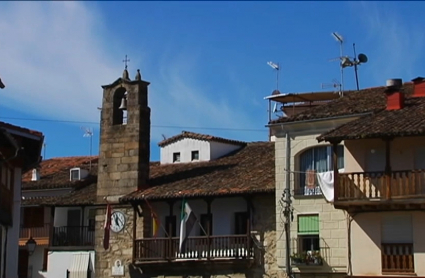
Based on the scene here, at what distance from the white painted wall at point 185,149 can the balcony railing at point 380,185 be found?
12883 mm

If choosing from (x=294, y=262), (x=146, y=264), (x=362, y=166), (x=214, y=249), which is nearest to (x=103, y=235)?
(x=146, y=264)

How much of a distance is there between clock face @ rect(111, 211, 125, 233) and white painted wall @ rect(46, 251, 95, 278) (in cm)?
230

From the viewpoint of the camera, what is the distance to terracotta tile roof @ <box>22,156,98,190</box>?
48719mm

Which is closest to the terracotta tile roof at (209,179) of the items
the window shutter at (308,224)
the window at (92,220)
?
the window at (92,220)

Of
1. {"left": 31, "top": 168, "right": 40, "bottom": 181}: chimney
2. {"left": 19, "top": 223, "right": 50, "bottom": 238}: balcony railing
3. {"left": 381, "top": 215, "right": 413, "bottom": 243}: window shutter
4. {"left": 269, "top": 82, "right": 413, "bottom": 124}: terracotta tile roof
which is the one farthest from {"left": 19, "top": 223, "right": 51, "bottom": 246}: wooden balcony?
{"left": 381, "top": 215, "right": 413, "bottom": 243}: window shutter

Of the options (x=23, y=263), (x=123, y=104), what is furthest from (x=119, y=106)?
(x=23, y=263)

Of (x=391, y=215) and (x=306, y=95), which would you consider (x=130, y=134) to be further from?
(x=391, y=215)

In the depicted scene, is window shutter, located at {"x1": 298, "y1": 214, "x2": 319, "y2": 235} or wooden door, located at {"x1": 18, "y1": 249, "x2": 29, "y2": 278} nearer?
window shutter, located at {"x1": 298, "y1": 214, "x2": 319, "y2": 235}

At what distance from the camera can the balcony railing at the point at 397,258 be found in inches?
1300

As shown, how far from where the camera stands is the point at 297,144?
37.5 m

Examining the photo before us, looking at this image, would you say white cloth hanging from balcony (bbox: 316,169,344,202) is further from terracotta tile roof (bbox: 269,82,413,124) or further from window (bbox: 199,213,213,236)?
window (bbox: 199,213,213,236)

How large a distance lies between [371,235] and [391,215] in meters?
1.04

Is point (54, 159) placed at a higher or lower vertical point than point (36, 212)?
higher

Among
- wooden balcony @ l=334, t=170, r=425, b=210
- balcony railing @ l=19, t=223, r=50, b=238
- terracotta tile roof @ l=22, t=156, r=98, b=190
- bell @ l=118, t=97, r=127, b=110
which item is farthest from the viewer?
terracotta tile roof @ l=22, t=156, r=98, b=190
